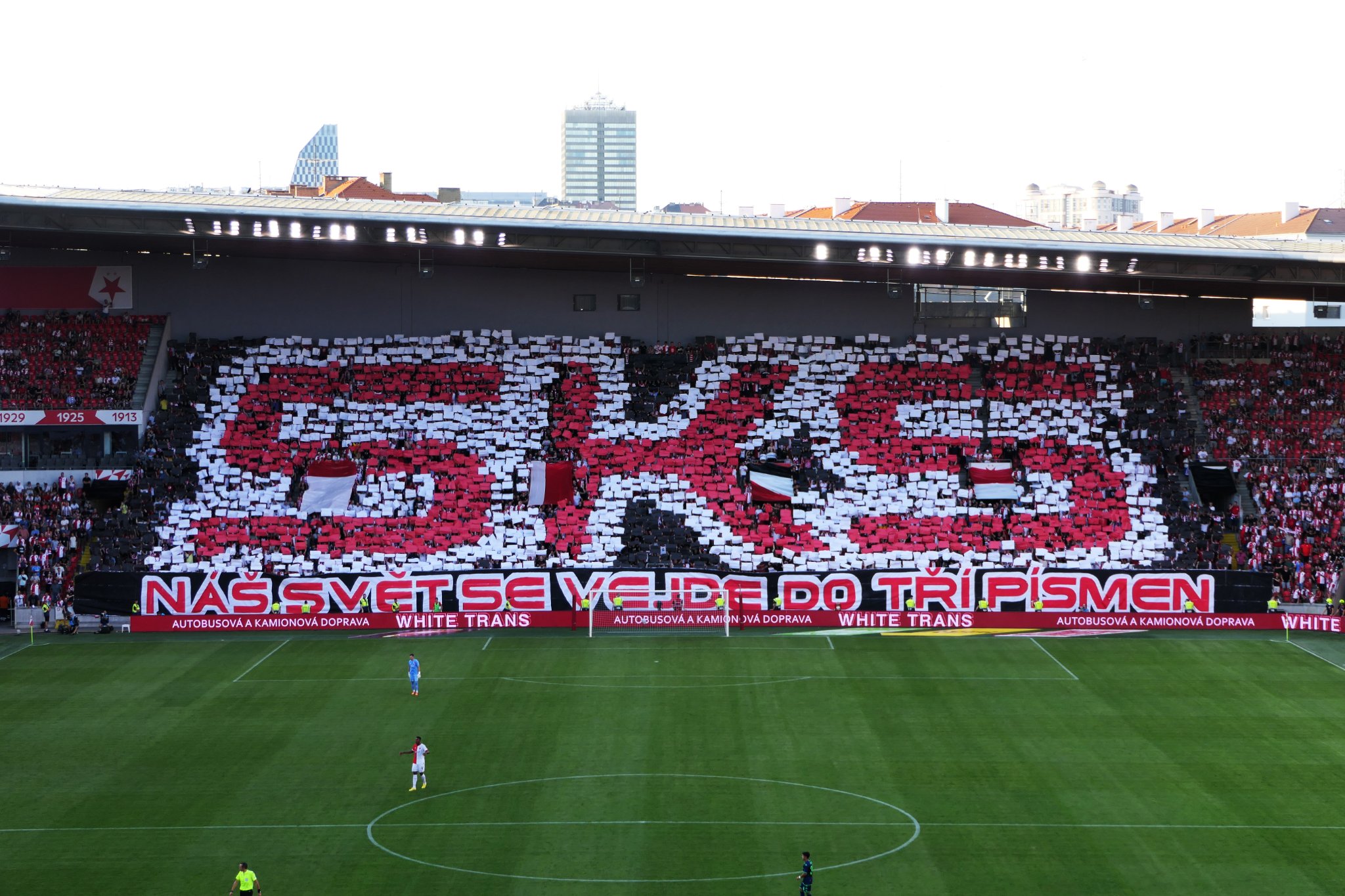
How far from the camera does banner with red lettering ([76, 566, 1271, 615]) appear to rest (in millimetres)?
44219

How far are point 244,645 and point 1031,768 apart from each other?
2298cm

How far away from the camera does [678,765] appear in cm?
2959

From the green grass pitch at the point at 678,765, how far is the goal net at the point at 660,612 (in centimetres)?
151

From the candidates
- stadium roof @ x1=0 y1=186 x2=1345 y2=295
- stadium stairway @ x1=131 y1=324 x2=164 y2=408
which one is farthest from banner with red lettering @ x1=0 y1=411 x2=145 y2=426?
stadium roof @ x1=0 y1=186 x2=1345 y2=295

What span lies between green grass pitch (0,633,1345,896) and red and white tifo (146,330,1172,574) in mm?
5600

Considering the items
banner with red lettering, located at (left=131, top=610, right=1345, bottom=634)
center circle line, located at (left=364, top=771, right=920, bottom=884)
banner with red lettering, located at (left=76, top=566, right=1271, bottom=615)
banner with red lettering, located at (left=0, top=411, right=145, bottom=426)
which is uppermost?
banner with red lettering, located at (left=0, top=411, right=145, bottom=426)

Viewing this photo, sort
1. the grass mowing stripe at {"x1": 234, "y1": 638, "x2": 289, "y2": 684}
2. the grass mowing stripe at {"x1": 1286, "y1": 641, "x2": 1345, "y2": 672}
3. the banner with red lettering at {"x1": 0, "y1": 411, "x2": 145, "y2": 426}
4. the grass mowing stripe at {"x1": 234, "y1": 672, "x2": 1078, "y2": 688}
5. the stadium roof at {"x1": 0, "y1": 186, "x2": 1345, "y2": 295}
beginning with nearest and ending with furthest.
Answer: the grass mowing stripe at {"x1": 234, "y1": 672, "x2": 1078, "y2": 688}, the grass mowing stripe at {"x1": 234, "y1": 638, "x2": 289, "y2": 684}, the grass mowing stripe at {"x1": 1286, "y1": 641, "x2": 1345, "y2": 672}, the stadium roof at {"x1": 0, "y1": 186, "x2": 1345, "y2": 295}, the banner with red lettering at {"x1": 0, "y1": 411, "x2": 145, "y2": 426}

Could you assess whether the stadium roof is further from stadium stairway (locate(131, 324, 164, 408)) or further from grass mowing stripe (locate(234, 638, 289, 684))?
grass mowing stripe (locate(234, 638, 289, 684))

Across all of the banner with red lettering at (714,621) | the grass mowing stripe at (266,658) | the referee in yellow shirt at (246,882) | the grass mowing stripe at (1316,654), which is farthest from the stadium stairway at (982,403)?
the referee in yellow shirt at (246,882)

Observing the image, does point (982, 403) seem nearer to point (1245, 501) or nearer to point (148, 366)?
point (1245, 501)

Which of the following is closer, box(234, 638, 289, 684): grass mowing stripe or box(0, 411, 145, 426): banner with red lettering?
box(234, 638, 289, 684): grass mowing stripe

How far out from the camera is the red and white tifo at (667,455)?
4775cm

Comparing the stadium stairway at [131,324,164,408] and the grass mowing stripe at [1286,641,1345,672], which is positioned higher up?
the stadium stairway at [131,324,164,408]

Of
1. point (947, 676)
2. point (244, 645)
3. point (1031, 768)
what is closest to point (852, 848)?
point (1031, 768)
